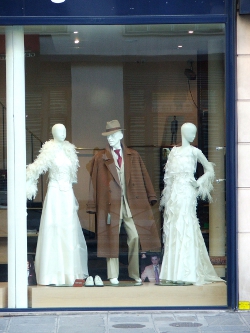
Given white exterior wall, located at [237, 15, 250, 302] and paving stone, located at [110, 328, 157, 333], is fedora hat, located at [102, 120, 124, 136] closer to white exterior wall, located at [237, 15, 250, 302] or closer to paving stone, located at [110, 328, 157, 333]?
white exterior wall, located at [237, 15, 250, 302]

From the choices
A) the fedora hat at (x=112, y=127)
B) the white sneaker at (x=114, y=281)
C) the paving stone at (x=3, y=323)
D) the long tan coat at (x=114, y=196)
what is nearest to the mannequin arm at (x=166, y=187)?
the long tan coat at (x=114, y=196)

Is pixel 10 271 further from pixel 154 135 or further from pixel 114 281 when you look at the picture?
pixel 154 135

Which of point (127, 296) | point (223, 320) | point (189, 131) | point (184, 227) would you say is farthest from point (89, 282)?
point (189, 131)

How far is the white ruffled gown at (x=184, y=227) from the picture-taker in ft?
25.8

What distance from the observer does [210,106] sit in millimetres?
7914

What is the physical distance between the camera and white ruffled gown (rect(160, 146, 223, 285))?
25.8ft

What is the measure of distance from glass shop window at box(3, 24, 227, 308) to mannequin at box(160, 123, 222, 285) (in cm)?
1

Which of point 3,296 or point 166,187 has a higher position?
point 166,187

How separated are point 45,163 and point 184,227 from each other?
5.62 feet

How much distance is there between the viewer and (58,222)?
25.7 feet

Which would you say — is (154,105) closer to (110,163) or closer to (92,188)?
(110,163)

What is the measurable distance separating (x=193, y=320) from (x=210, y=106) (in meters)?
2.38

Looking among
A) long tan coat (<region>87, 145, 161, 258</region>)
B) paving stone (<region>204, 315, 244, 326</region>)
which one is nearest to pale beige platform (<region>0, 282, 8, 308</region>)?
long tan coat (<region>87, 145, 161, 258</region>)

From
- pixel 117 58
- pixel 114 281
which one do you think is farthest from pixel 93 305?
pixel 117 58
